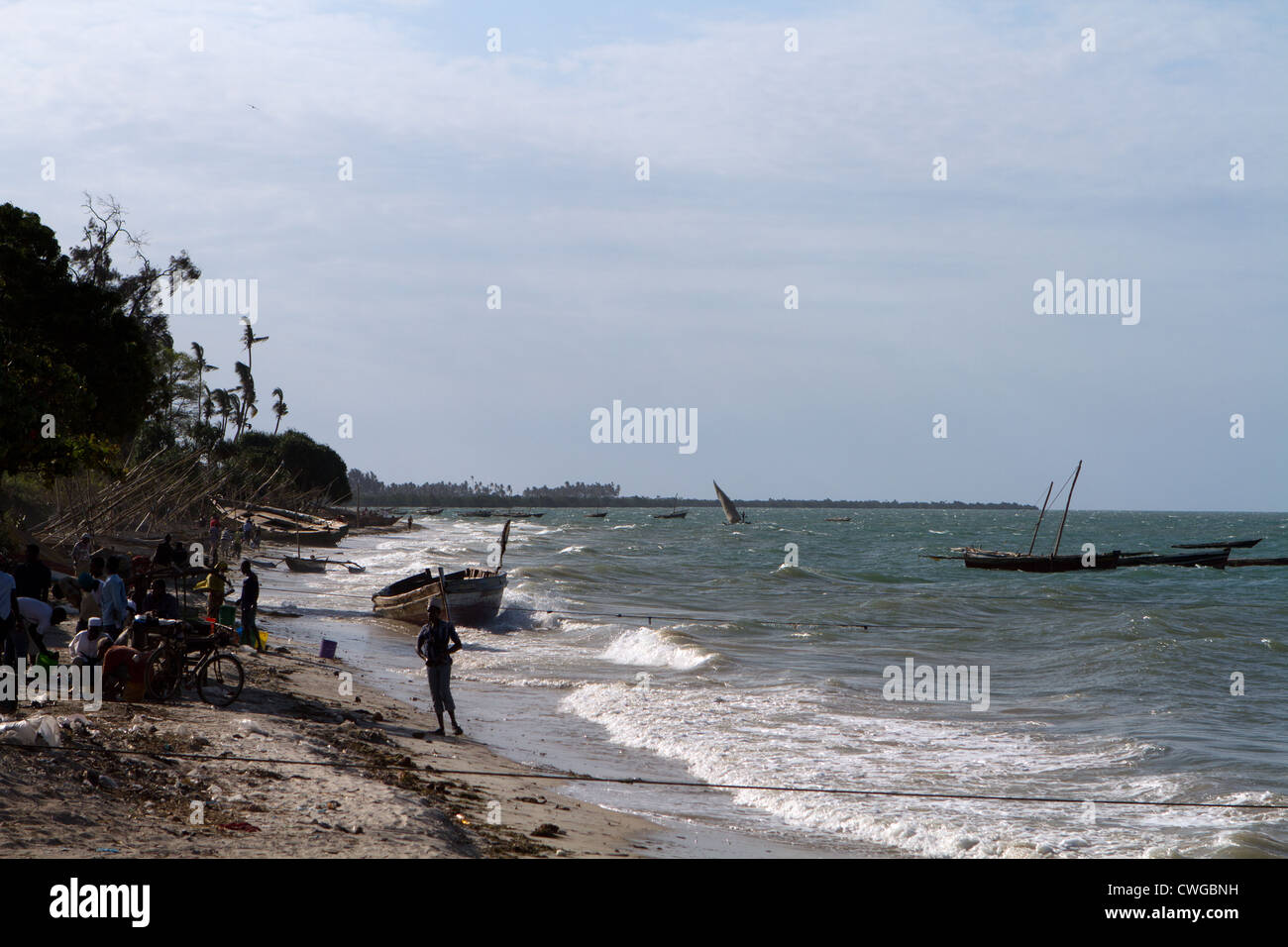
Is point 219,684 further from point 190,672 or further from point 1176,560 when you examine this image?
point 1176,560

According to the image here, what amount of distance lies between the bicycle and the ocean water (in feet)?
11.0

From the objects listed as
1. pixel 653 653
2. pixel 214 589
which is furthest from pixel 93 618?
pixel 653 653

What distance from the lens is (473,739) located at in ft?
45.4

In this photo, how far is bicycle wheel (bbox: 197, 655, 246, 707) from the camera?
12.9 m

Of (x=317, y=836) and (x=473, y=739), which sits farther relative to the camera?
(x=473, y=739)

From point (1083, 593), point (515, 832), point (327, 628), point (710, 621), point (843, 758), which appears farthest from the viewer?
point (1083, 593)

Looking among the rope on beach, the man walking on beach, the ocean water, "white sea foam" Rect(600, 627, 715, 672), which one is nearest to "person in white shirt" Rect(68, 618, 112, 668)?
the rope on beach

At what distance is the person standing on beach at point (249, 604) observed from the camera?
60.1ft

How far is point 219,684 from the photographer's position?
1335 centimetres
